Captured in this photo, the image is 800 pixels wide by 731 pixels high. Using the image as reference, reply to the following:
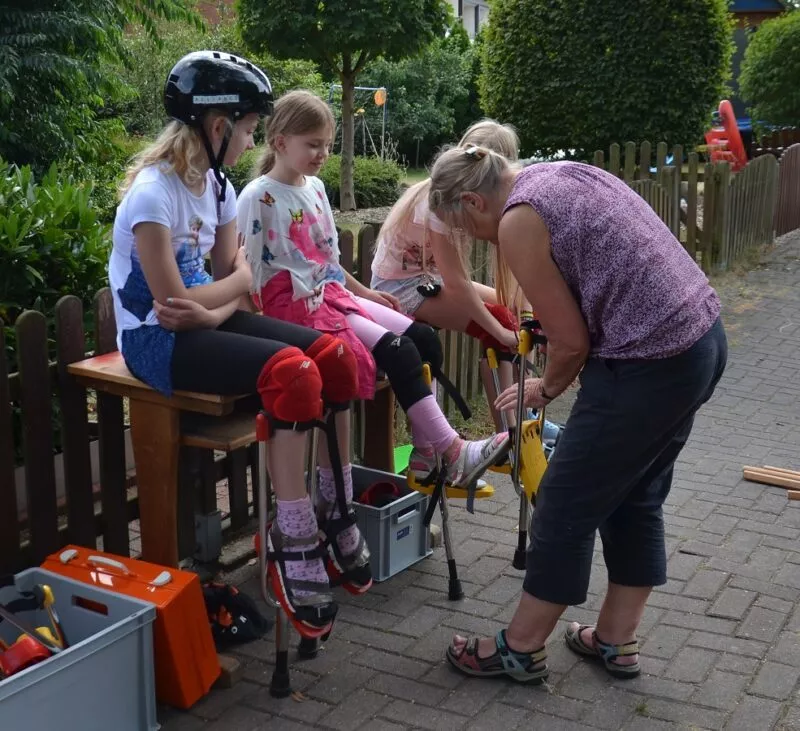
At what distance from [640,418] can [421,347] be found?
1.29 meters

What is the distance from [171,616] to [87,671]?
1.09 feet

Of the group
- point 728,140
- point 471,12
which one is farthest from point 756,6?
point 728,140

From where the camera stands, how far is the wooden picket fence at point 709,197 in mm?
10086

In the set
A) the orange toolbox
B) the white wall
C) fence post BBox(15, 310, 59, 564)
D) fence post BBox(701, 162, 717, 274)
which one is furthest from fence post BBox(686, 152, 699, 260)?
the white wall

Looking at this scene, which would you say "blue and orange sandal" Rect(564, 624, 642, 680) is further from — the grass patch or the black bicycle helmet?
the grass patch

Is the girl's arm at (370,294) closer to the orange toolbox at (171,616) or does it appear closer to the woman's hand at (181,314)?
the woman's hand at (181,314)

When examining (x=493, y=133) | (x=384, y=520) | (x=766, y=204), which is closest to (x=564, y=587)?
(x=384, y=520)

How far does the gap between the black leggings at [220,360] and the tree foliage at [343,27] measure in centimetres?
1216

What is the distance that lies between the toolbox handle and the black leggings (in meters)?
0.61

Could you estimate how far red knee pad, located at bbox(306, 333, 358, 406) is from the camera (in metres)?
3.54

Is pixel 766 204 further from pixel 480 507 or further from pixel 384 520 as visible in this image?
pixel 384 520

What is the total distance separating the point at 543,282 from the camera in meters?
3.11

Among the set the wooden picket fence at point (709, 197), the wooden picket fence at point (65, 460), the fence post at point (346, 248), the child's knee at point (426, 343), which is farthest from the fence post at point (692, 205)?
the wooden picket fence at point (65, 460)

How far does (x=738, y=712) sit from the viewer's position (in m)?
3.42
